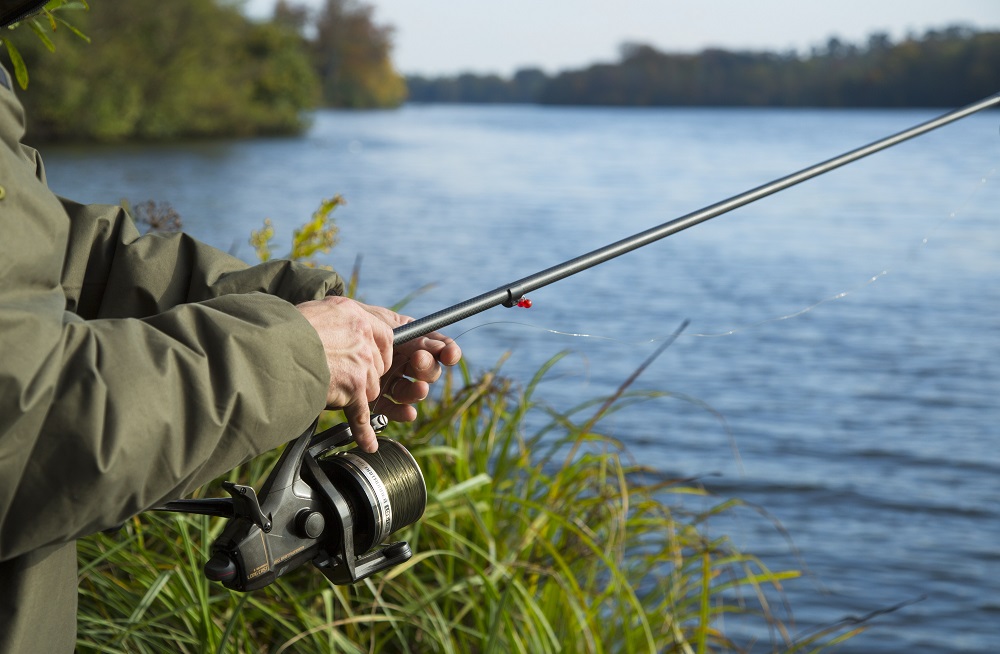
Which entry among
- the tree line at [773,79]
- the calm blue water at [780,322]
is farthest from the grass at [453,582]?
the tree line at [773,79]

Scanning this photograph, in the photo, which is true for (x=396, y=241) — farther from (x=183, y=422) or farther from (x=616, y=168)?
(x=616, y=168)

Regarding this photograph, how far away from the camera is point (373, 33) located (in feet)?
256

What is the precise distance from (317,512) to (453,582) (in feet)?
4.55

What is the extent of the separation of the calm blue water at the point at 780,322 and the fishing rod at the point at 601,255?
0.44ft

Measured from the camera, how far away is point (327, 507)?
1708 millimetres

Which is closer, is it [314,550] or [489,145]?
[314,550]

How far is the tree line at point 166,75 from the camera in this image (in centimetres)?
3109

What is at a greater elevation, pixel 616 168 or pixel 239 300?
pixel 239 300

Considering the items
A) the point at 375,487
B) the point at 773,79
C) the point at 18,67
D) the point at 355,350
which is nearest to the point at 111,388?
the point at 355,350

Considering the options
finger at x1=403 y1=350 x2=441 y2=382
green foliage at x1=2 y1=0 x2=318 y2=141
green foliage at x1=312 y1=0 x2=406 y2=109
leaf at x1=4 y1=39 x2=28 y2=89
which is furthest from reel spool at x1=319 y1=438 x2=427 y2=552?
green foliage at x1=312 y1=0 x2=406 y2=109

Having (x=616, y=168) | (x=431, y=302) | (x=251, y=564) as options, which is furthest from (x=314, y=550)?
(x=616, y=168)

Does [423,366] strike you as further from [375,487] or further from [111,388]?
[111,388]

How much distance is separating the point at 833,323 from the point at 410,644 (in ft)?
30.4

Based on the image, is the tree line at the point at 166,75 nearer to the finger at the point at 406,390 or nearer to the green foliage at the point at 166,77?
the green foliage at the point at 166,77
